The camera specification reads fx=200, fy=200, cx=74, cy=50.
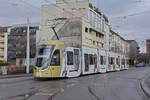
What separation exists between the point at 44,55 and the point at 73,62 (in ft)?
11.4

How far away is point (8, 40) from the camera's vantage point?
264 ft

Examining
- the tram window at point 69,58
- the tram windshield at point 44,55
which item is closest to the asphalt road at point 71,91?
the tram windshield at point 44,55

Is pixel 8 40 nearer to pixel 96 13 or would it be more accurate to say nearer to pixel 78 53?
pixel 96 13

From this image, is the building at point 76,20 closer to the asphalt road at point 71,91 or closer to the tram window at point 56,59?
the tram window at point 56,59

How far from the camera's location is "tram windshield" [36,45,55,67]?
16.5 metres

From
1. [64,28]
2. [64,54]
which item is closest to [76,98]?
[64,54]

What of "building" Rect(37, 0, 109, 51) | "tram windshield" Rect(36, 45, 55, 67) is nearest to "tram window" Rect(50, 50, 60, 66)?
"tram windshield" Rect(36, 45, 55, 67)

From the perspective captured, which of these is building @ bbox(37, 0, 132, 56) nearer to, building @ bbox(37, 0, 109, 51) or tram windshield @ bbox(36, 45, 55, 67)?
→ building @ bbox(37, 0, 109, 51)

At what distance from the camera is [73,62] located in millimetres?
19188

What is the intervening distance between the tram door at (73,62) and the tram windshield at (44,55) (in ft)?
6.40

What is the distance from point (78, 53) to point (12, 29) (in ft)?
216

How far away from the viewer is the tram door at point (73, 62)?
18250 millimetres

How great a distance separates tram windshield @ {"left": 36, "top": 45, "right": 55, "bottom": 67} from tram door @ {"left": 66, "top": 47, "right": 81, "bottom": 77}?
1950 mm

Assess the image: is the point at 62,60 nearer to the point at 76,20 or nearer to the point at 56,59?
the point at 56,59
